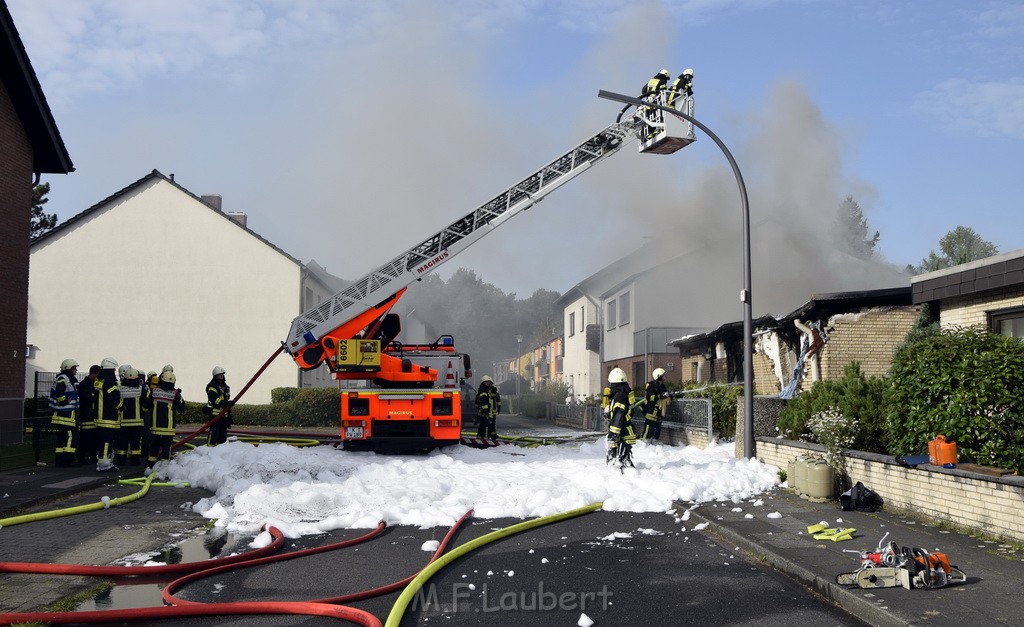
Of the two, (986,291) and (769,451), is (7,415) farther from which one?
(986,291)

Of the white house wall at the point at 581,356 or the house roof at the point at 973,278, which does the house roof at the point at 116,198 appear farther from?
the house roof at the point at 973,278

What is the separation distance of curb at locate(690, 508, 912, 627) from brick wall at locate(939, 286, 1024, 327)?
5165 millimetres

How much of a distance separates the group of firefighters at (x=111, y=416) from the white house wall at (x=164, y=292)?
16852 millimetres

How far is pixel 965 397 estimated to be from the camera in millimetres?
8383

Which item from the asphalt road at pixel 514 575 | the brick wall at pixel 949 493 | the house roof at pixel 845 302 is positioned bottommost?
the asphalt road at pixel 514 575

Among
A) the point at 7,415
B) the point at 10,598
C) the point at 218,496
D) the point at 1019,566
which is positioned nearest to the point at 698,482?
the point at 1019,566

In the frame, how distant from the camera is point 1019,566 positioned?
254 inches

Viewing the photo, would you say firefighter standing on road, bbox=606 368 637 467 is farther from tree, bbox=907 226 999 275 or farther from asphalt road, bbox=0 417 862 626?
tree, bbox=907 226 999 275

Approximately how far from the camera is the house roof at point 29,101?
53.9 feet

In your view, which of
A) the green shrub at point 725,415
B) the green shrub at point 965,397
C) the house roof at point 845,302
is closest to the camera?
the green shrub at point 965,397

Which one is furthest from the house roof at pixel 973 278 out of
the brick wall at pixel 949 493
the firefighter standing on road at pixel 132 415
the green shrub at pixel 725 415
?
the firefighter standing on road at pixel 132 415

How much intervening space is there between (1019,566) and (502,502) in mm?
5077

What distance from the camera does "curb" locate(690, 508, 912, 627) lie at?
208 inches
